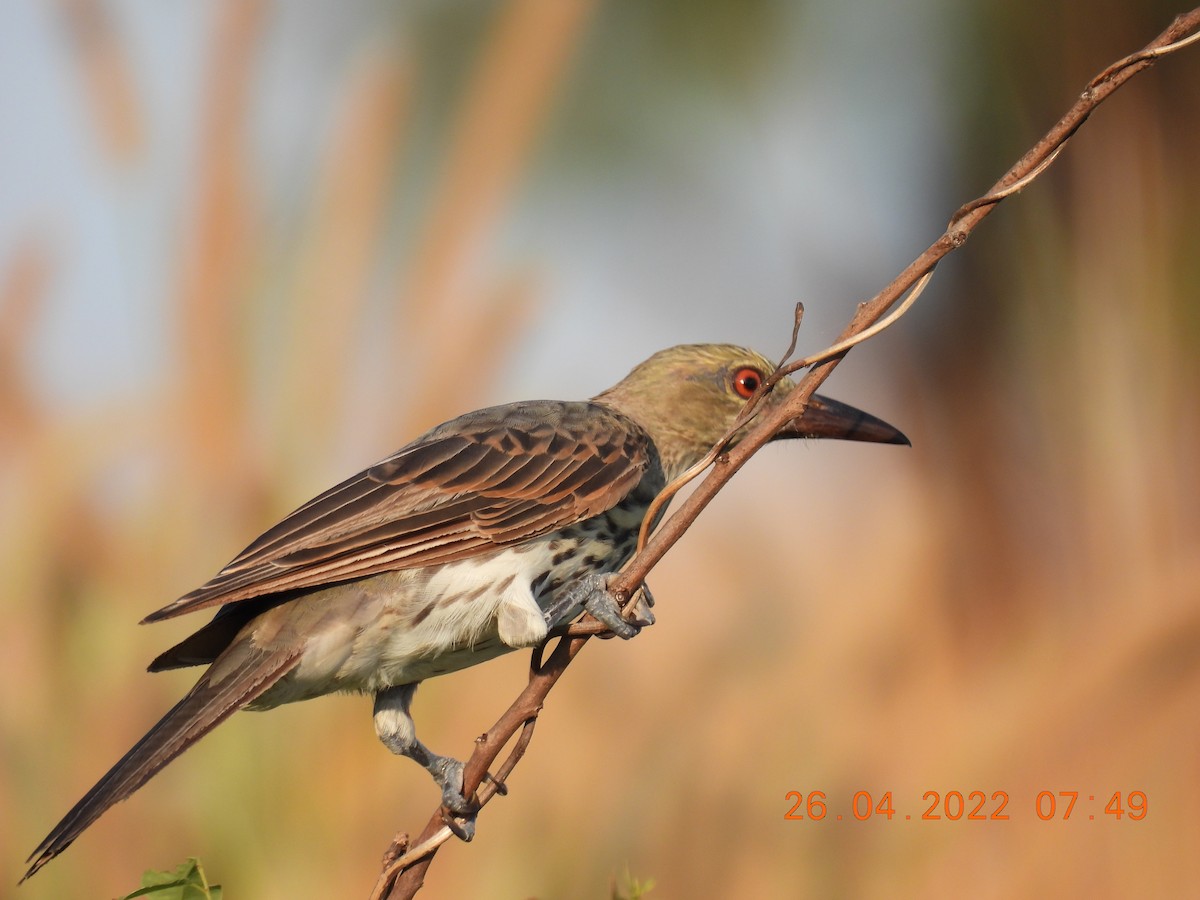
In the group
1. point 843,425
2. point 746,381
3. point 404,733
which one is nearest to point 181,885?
point 404,733

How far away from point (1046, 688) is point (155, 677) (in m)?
2.42

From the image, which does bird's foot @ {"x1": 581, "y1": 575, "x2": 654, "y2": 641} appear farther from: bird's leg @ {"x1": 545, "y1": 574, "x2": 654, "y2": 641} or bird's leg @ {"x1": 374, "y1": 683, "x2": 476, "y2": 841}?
bird's leg @ {"x1": 374, "y1": 683, "x2": 476, "y2": 841}

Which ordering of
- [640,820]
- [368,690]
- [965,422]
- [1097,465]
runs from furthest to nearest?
[965,422] < [1097,465] < [640,820] < [368,690]

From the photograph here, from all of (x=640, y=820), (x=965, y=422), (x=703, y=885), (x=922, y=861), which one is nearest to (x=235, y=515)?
(x=640, y=820)

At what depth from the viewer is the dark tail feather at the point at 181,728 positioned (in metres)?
2.18

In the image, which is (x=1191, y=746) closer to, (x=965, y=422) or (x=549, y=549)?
(x=965, y=422)

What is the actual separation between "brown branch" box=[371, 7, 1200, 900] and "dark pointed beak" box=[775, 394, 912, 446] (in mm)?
1414

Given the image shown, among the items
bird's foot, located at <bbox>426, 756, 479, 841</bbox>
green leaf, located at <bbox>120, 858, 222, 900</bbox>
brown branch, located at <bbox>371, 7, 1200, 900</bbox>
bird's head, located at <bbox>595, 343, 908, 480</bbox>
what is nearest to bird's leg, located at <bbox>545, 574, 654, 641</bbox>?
brown branch, located at <bbox>371, 7, 1200, 900</bbox>

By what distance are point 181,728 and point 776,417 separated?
1.37m

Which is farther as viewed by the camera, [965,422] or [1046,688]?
[965,422]

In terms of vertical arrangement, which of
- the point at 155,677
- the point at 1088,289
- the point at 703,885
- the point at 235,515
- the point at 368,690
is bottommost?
the point at 703,885

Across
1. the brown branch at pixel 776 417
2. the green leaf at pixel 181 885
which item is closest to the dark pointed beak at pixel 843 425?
the brown branch at pixel 776 417

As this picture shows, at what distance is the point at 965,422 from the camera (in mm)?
4520

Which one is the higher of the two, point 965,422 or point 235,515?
point 965,422
